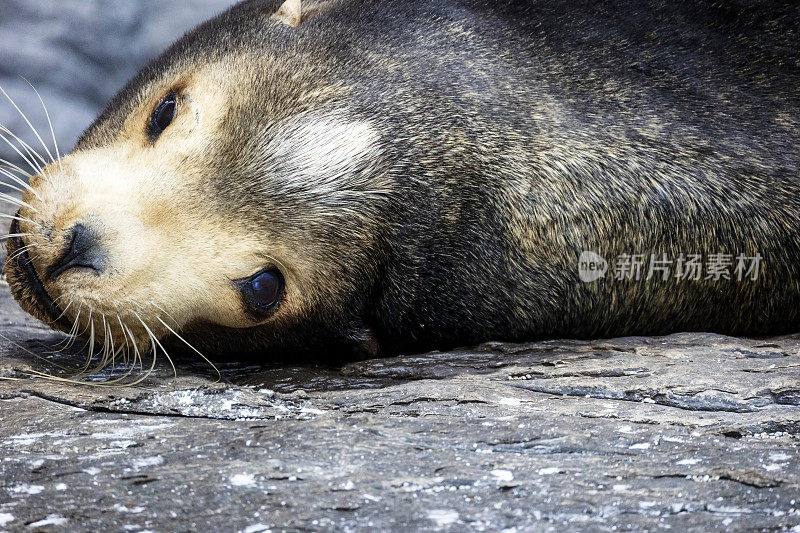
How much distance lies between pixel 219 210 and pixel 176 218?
148 millimetres

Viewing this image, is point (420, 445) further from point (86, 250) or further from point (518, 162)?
point (518, 162)

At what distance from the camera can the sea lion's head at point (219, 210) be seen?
2.71 metres

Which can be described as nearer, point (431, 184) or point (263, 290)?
point (263, 290)

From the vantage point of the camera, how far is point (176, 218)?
2.78 m

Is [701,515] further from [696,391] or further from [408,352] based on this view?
[408,352]

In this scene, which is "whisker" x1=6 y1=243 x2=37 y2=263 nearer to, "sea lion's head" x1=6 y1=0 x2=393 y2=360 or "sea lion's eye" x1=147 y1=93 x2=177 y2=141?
"sea lion's head" x1=6 y1=0 x2=393 y2=360

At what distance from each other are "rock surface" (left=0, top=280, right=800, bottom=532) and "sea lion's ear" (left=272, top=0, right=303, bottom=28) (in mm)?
1344

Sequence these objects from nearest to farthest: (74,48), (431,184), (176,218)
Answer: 1. (176,218)
2. (431,184)
3. (74,48)

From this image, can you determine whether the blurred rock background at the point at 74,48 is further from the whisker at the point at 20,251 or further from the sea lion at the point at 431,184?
the whisker at the point at 20,251

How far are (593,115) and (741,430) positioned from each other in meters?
1.53

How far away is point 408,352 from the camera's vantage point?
340 cm

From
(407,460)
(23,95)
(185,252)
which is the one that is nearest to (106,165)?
(185,252)

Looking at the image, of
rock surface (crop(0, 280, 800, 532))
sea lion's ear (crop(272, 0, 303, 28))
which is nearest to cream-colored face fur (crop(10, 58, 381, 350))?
rock surface (crop(0, 280, 800, 532))

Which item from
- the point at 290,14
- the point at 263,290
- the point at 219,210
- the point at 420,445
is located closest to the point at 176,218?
the point at 219,210
